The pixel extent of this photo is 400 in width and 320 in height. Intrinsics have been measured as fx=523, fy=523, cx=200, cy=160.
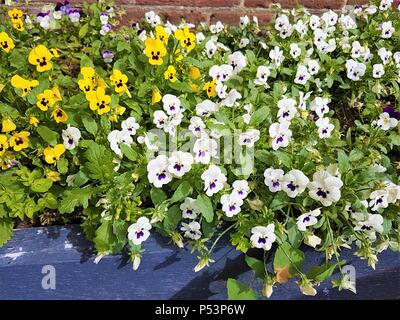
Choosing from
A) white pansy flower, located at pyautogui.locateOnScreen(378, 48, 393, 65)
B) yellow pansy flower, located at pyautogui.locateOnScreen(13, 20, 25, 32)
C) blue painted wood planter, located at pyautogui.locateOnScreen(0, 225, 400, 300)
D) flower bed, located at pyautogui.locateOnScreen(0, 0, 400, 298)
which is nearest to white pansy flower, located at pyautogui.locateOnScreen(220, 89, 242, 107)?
flower bed, located at pyautogui.locateOnScreen(0, 0, 400, 298)

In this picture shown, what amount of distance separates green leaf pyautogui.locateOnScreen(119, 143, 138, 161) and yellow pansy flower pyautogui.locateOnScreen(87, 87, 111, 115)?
148 millimetres

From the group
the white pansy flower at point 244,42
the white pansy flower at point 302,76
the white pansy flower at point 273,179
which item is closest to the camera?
the white pansy flower at point 273,179

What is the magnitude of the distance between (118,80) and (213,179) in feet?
1.79

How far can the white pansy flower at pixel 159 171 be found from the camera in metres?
1.79

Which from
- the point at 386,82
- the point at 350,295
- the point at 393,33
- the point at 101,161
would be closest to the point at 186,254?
the point at 101,161

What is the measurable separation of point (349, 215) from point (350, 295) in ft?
1.43

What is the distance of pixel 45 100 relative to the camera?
190 cm

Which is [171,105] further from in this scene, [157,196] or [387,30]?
[387,30]

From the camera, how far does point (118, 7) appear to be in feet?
9.00

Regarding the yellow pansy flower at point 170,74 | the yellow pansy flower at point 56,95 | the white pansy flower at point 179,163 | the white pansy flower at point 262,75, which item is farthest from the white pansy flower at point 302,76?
the yellow pansy flower at point 56,95

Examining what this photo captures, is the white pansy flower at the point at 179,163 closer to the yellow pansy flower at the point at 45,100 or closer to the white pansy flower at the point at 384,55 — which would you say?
the yellow pansy flower at the point at 45,100

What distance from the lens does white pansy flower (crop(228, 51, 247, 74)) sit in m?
2.32

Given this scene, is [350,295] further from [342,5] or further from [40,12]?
[40,12]

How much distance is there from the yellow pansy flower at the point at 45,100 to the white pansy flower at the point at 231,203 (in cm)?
71
